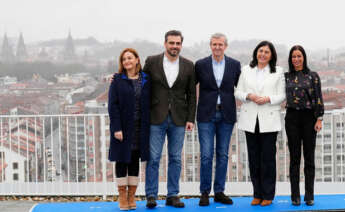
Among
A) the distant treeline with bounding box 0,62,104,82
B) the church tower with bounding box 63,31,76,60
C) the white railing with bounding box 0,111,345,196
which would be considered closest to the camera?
the white railing with bounding box 0,111,345,196

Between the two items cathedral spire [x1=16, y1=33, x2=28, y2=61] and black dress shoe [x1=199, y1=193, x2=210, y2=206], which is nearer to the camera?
black dress shoe [x1=199, y1=193, x2=210, y2=206]

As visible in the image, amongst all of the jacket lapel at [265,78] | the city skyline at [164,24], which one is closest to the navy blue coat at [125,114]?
the jacket lapel at [265,78]

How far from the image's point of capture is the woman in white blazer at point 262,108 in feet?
9.52

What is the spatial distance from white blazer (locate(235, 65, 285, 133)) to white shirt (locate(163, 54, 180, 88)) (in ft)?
1.68

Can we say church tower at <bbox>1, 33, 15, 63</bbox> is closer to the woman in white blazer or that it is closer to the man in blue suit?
the man in blue suit

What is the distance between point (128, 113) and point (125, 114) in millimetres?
25

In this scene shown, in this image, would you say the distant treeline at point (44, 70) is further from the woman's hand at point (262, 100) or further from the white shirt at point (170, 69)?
the woman's hand at point (262, 100)

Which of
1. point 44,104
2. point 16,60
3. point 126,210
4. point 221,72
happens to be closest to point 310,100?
point 221,72

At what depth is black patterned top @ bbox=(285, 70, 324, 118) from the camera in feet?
9.34

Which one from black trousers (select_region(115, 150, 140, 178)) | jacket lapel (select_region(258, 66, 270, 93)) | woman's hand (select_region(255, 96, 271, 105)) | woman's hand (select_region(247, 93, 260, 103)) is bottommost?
black trousers (select_region(115, 150, 140, 178))

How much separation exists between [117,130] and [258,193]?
1269mm

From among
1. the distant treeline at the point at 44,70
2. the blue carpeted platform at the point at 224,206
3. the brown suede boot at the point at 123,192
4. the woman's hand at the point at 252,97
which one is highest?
the distant treeline at the point at 44,70

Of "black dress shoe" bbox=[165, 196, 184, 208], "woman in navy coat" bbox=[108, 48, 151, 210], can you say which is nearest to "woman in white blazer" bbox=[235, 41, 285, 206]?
"black dress shoe" bbox=[165, 196, 184, 208]

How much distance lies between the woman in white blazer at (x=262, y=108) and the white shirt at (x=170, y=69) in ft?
1.68
